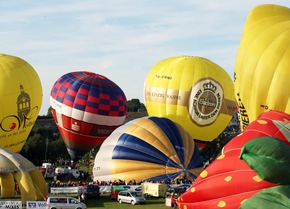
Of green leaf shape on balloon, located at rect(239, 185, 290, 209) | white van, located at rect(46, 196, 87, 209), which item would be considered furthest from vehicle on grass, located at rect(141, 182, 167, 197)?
green leaf shape on balloon, located at rect(239, 185, 290, 209)

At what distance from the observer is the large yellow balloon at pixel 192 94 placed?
33.3 meters

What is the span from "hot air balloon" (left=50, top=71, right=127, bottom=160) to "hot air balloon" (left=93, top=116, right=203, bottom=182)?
8876mm

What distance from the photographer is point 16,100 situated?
30953 millimetres

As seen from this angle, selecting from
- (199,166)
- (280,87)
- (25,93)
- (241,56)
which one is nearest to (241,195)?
(280,87)

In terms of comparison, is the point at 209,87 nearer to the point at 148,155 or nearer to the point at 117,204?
the point at 148,155


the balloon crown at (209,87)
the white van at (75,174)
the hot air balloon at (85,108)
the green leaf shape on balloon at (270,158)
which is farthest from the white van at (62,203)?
the hot air balloon at (85,108)

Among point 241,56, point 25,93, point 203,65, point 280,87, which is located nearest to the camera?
point 280,87

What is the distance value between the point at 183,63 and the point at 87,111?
599 cm

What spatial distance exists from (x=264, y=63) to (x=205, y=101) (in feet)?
54.7

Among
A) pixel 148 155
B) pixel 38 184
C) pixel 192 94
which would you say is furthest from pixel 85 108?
pixel 38 184

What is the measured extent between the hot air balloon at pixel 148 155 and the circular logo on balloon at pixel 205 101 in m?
6.62

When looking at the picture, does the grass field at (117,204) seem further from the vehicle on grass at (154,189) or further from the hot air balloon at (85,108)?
the hot air balloon at (85,108)

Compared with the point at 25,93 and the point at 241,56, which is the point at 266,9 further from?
the point at 25,93

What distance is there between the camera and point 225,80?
3472cm
